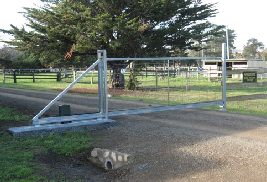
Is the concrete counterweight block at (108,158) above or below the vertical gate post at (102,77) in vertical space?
below

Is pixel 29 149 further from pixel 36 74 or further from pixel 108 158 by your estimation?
pixel 36 74

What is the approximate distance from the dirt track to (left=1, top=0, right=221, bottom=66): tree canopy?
10.1 meters

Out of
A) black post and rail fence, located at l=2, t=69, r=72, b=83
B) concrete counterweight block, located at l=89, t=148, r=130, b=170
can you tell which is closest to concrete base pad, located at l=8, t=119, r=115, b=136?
concrete counterweight block, located at l=89, t=148, r=130, b=170

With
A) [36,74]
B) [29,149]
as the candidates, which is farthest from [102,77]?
[36,74]

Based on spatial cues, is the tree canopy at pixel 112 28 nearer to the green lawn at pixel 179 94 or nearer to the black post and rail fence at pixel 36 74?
the green lawn at pixel 179 94

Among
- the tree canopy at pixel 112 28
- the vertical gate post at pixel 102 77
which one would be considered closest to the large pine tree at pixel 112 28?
the tree canopy at pixel 112 28

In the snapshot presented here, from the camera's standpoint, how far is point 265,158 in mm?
7562

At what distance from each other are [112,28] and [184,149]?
13572 mm

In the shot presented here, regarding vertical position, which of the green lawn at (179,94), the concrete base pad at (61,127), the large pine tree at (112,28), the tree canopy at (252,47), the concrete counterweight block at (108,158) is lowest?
the concrete counterweight block at (108,158)

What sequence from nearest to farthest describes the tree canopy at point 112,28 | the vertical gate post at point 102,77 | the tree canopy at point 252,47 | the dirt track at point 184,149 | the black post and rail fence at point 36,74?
the dirt track at point 184,149 < the vertical gate post at point 102,77 < the tree canopy at point 112,28 < the black post and rail fence at point 36,74 < the tree canopy at point 252,47

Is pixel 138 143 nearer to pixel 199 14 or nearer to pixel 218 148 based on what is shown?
pixel 218 148

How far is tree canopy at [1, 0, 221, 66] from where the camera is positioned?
21578mm

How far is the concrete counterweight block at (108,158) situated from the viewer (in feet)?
25.1

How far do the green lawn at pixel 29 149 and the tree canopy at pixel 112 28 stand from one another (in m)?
11.4
